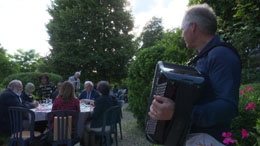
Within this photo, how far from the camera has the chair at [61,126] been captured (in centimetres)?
377

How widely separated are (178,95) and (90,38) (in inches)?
687

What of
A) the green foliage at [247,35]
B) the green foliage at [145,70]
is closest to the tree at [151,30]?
the green foliage at [145,70]

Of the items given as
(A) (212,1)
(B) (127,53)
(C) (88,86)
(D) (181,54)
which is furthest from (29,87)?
(B) (127,53)

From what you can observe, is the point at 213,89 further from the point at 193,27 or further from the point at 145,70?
the point at 145,70

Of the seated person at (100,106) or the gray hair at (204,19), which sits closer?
the gray hair at (204,19)

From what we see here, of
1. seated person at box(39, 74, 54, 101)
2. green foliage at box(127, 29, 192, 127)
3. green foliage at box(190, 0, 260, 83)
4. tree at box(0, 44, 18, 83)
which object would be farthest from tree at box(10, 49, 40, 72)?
green foliage at box(190, 0, 260, 83)

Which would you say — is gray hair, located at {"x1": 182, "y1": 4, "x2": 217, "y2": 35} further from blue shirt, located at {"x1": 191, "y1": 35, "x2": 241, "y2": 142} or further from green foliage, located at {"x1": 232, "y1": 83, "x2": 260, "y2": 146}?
green foliage, located at {"x1": 232, "y1": 83, "x2": 260, "y2": 146}

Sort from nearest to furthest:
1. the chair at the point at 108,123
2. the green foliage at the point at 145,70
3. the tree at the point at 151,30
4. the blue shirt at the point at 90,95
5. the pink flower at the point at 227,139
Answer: the pink flower at the point at 227,139, the chair at the point at 108,123, the green foliage at the point at 145,70, the blue shirt at the point at 90,95, the tree at the point at 151,30

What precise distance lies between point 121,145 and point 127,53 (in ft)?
43.3

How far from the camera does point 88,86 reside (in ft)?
21.2

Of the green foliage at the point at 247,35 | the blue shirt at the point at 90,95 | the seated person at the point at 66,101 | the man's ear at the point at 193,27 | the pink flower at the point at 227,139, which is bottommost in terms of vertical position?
the blue shirt at the point at 90,95

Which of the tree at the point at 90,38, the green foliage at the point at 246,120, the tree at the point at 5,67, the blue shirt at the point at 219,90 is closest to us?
the blue shirt at the point at 219,90

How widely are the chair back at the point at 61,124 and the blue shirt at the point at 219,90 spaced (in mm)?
3147

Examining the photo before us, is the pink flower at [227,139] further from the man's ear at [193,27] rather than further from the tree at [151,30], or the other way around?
the tree at [151,30]
